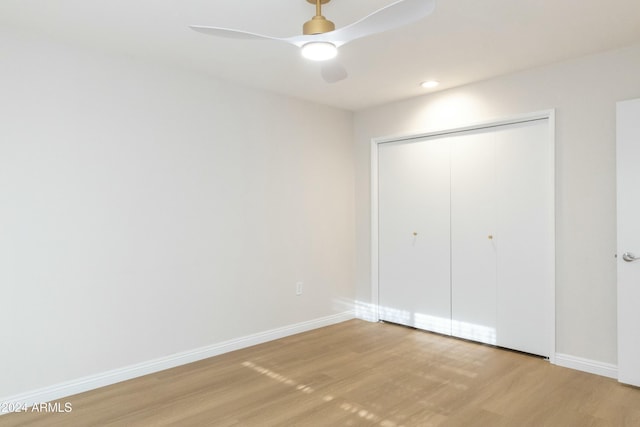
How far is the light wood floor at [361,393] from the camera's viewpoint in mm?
2385

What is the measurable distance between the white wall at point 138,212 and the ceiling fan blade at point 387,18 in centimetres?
187

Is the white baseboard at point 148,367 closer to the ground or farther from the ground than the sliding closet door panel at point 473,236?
closer to the ground

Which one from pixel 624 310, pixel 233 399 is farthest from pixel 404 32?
pixel 233 399

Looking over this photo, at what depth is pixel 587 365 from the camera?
120 inches

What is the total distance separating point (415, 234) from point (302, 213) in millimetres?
1188

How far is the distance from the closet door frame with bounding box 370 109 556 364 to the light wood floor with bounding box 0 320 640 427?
48 centimetres

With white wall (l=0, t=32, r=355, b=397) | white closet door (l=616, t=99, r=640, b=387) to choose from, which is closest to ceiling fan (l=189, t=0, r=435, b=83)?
white wall (l=0, t=32, r=355, b=397)

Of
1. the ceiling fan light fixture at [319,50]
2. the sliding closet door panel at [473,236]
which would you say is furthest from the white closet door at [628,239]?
the ceiling fan light fixture at [319,50]

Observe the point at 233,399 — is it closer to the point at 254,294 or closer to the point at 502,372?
the point at 254,294

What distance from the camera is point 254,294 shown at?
3768 mm

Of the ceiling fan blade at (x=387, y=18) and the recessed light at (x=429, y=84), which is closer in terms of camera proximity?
the ceiling fan blade at (x=387, y=18)

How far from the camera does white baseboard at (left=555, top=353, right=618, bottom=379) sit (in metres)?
2.95

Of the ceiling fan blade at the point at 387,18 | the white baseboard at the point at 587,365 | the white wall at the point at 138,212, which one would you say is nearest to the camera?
the ceiling fan blade at the point at 387,18

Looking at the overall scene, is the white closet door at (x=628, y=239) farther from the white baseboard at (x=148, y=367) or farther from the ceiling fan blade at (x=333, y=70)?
the white baseboard at (x=148, y=367)
